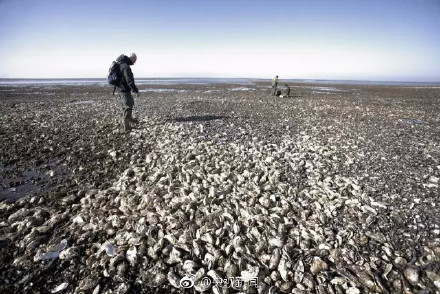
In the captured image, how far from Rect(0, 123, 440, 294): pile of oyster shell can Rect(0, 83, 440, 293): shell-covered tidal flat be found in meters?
0.02

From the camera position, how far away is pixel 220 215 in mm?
5734

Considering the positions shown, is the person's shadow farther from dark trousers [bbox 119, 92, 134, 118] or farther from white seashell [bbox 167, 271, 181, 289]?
white seashell [bbox 167, 271, 181, 289]

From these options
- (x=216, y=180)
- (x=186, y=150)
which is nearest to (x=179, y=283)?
(x=216, y=180)

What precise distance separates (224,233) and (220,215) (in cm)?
54

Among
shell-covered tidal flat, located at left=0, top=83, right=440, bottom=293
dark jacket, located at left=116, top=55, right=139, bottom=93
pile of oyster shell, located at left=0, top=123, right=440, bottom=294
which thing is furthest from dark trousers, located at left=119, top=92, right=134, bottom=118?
pile of oyster shell, located at left=0, top=123, right=440, bottom=294

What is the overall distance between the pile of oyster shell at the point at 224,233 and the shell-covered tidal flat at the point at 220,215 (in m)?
0.02

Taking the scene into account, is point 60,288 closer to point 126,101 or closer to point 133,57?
point 126,101

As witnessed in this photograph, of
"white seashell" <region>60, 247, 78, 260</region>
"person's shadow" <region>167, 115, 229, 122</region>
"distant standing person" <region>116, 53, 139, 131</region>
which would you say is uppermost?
"distant standing person" <region>116, 53, 139, 131</region>

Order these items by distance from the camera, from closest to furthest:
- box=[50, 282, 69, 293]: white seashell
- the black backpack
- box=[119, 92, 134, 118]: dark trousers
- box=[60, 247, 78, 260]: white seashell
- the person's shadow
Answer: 1. box=[50, 282, 69, 293]: white seashell
2. box=[60, 247, 78, 260]: white seashell
3. the black backpack
4. box=[119, 92, 134, 118]: dark trousers
5. the person's shadow

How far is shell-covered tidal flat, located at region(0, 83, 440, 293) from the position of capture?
14.5ft

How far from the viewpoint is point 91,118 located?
1495cm

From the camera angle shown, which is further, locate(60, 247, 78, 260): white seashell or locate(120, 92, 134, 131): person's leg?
locate(120, 92, 134, 131): person's leg

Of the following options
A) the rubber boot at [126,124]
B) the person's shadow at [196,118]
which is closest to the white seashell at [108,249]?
the rubber boot at [126,124]

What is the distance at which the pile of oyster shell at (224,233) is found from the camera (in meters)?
4.34
